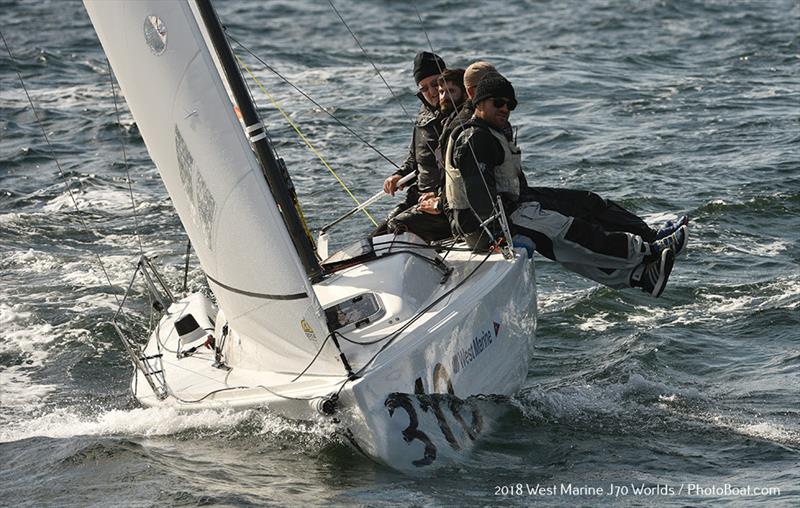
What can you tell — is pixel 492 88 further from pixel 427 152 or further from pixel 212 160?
pixel 212 160

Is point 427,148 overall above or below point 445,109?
below

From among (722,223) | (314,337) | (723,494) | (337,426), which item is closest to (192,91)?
(314,337)

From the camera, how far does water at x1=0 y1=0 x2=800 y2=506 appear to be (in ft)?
18.8

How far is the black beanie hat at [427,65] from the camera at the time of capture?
705cm

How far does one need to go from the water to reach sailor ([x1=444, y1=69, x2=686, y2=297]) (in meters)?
0.70

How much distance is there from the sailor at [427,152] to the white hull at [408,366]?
35 centimetres

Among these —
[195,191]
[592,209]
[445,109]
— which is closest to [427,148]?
[445,109]

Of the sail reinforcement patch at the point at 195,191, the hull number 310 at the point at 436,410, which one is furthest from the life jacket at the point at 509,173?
the sail reinforcement patch at the point at 195,191

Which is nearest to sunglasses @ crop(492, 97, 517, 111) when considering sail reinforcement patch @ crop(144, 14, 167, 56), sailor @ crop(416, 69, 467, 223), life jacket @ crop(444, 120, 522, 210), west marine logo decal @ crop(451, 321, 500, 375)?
life jacket @ crop(444, 120, 522, 210)

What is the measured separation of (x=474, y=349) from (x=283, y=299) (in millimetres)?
1079

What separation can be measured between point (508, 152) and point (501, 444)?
1594 mm

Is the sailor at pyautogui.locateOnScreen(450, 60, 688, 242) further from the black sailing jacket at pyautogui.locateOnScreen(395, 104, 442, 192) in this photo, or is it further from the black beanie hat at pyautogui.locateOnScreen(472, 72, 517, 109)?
the black beanie hat at pyautogui.locateOnScreen(472, 72, 517, 109)

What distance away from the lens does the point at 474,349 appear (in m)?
6.09

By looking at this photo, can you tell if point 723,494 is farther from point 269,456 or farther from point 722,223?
point 722,223
